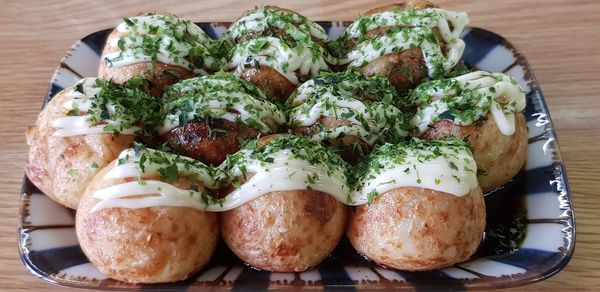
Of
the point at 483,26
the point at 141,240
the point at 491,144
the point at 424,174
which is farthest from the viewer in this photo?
the point at 483,26

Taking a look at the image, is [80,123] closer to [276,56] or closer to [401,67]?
[276,56]

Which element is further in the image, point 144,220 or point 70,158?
point 70,158

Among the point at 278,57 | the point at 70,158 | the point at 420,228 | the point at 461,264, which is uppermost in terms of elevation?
the point at 278,57

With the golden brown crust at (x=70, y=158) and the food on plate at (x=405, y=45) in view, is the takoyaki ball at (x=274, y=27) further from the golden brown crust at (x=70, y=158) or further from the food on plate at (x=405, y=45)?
the golden brown crust at (x=70, y=158)

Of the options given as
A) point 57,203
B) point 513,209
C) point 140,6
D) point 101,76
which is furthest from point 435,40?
point 140,6

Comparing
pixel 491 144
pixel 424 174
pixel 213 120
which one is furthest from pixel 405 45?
pixel 213 120

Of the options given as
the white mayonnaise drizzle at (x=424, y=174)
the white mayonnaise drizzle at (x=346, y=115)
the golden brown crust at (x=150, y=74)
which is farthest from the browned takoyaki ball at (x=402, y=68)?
the golden brown crust at (x=150, y=74)
